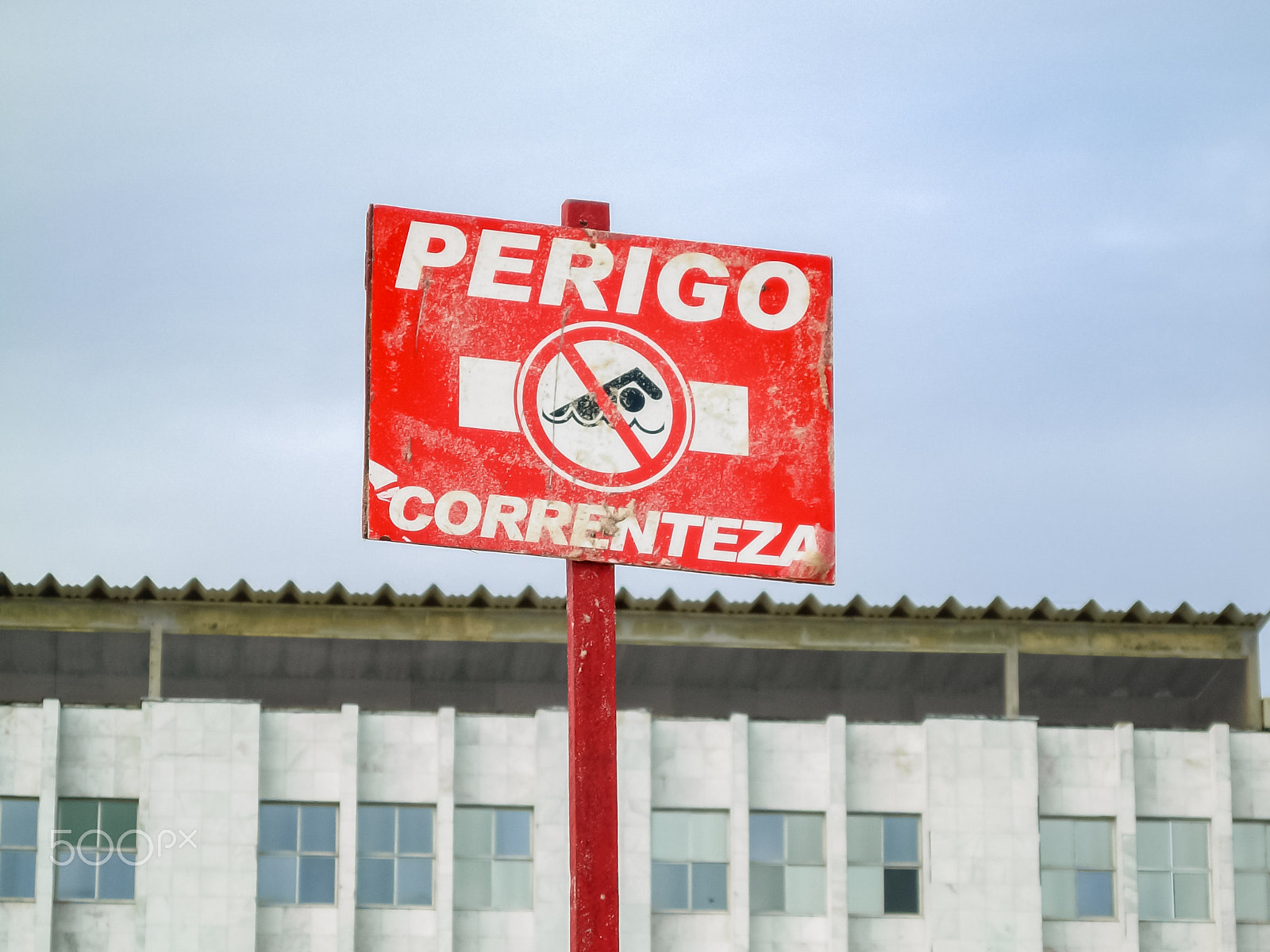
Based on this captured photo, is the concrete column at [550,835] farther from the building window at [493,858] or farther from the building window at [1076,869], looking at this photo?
the building window at [1076,869]

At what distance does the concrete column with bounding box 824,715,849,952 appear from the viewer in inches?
1160

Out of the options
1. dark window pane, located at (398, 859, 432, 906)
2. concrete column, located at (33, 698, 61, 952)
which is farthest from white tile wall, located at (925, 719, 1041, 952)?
concrete column, located at (33, 698, 61, 952)

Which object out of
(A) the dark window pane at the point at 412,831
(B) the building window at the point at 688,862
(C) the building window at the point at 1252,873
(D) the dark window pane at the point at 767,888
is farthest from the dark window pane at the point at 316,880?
(C) the building window at the point at 1252,873

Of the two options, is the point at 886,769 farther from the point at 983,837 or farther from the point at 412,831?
the point at 412,831

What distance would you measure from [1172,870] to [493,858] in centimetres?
1123

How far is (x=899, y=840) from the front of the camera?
1179 inches

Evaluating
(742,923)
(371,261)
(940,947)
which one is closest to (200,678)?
(742,923)

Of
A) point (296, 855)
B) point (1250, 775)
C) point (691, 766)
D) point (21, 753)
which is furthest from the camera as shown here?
point (1250, 775)

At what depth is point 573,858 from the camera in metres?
7.48

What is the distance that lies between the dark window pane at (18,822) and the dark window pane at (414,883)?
18.6 ft

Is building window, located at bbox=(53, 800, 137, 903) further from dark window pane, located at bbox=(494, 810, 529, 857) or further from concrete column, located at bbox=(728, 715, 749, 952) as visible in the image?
concrete column, located at bbox=(728, 715, 749, 952)

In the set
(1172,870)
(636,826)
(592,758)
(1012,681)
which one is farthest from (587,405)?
(1172,870)

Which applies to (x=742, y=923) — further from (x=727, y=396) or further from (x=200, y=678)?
(x=727, y=396)

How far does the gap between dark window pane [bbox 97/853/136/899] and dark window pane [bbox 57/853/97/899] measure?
0.10 m
